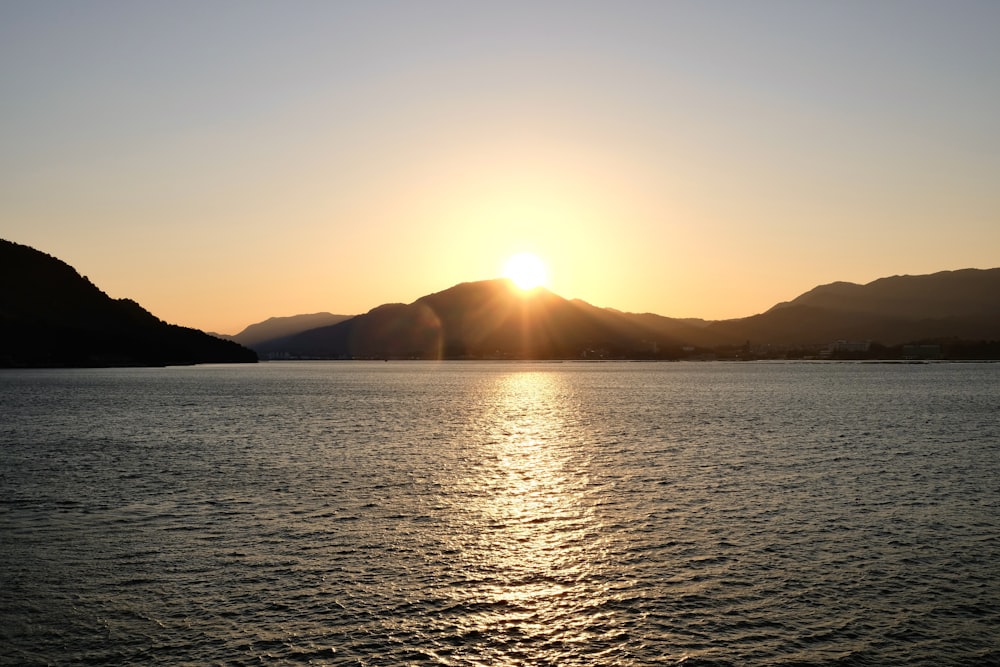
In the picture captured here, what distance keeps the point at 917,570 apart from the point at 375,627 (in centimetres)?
2397

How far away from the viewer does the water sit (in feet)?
80.7

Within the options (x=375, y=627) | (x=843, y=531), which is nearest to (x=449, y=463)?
(x=843, y=531)

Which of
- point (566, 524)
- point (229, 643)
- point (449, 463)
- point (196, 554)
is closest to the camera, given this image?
point (229, 643)

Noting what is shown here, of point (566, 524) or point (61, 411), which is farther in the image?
point (61, 411)

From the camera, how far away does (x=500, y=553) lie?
35.9 metres

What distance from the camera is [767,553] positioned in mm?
35375

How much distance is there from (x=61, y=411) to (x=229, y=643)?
388ft

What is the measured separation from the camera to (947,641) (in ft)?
80.7

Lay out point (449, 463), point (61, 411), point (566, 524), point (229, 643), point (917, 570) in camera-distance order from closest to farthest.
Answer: point (229, 643)
point (917, 570)
point (566, 524)
point (449, 463)
point (61, 411)

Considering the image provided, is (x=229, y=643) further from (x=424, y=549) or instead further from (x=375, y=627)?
(x=424, y=549)

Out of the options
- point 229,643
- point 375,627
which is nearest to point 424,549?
point 375,627

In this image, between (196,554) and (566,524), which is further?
(566,524)

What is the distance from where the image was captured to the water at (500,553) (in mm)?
24594

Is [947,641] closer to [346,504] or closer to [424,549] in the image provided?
[424,549]
